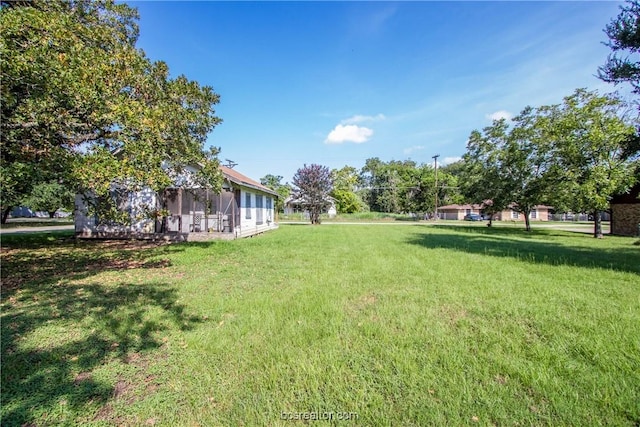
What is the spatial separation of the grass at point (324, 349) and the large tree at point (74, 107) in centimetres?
225

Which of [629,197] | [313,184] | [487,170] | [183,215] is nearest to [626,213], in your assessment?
[629,197]

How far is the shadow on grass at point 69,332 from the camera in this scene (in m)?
2.28

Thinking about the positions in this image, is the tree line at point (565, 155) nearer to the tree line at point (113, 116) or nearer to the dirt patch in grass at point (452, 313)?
the tree line at point (113, 116)

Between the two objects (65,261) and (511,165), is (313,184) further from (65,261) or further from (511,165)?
(65,261)

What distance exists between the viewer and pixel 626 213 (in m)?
17.7

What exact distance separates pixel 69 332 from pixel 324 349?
3124 mm

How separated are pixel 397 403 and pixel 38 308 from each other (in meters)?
5.28

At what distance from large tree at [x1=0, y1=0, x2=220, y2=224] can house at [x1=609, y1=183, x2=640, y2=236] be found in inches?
923

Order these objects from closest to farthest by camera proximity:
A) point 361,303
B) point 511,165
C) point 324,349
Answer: point 324,349, point 361,303, point 511,165

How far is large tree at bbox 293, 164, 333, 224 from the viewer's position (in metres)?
27.2

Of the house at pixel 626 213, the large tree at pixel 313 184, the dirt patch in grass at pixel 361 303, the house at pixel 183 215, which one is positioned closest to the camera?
the dirt patch in grass at pixel 361 303

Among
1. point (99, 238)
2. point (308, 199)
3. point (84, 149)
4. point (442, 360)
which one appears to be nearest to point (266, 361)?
point (442, 360)

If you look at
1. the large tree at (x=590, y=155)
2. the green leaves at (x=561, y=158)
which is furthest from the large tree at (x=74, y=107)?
the large tree at (x=590, y=155)

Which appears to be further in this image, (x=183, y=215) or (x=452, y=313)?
(x=183, y=215)
